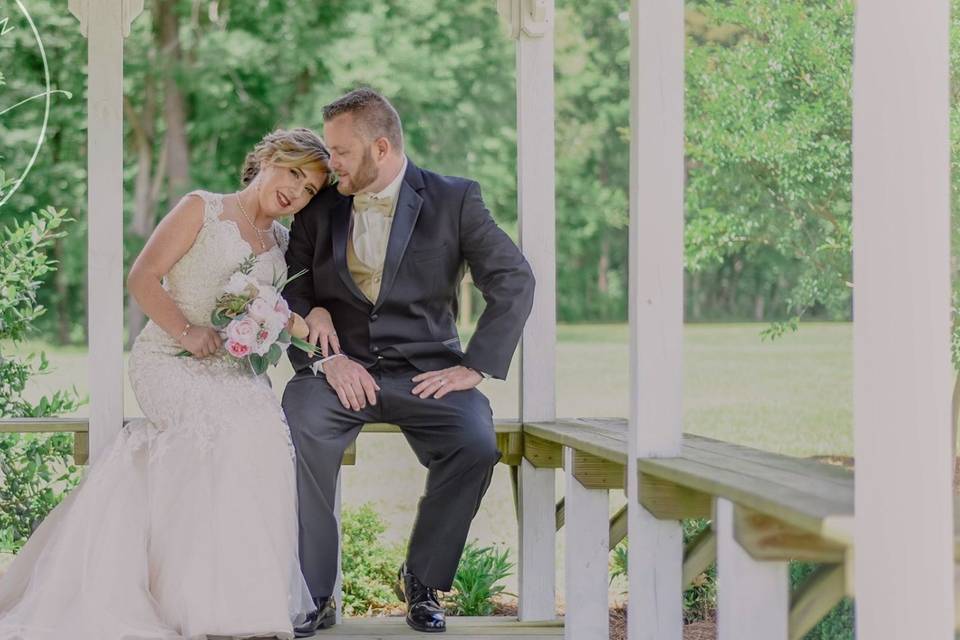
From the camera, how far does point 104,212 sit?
4.67 m

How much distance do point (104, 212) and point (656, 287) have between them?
2142 millimetres

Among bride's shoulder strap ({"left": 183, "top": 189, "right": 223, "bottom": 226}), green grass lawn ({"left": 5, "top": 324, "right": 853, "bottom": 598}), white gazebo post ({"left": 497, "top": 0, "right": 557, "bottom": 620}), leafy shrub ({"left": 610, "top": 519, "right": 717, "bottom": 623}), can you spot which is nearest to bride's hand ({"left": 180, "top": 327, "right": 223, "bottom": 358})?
bride's shoulder strap ({"left": 183, "top": 189, "right": 223, "bottom": 226})

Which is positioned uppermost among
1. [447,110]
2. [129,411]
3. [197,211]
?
[447,110]

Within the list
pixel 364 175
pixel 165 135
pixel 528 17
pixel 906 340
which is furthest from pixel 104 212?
pixel 165 135

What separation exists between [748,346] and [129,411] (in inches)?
293

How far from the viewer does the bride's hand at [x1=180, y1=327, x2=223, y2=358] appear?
14.9ft

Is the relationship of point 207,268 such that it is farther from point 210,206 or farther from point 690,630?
point 690,630

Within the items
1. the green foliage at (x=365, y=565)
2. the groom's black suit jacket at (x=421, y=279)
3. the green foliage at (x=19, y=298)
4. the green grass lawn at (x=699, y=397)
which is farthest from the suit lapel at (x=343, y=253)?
the green grass lawn at (x=699, y=397)

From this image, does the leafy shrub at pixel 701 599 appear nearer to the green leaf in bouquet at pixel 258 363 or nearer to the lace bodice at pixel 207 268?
the green leaf in bouquet at pixel 258 363

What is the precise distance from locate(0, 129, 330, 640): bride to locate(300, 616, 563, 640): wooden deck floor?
233 millimetres

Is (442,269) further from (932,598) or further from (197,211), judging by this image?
(932,598)

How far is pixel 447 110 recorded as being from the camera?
63.3 ft

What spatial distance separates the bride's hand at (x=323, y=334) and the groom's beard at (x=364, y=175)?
45 centimetres

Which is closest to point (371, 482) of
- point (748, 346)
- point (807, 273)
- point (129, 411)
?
point (807, 273)
